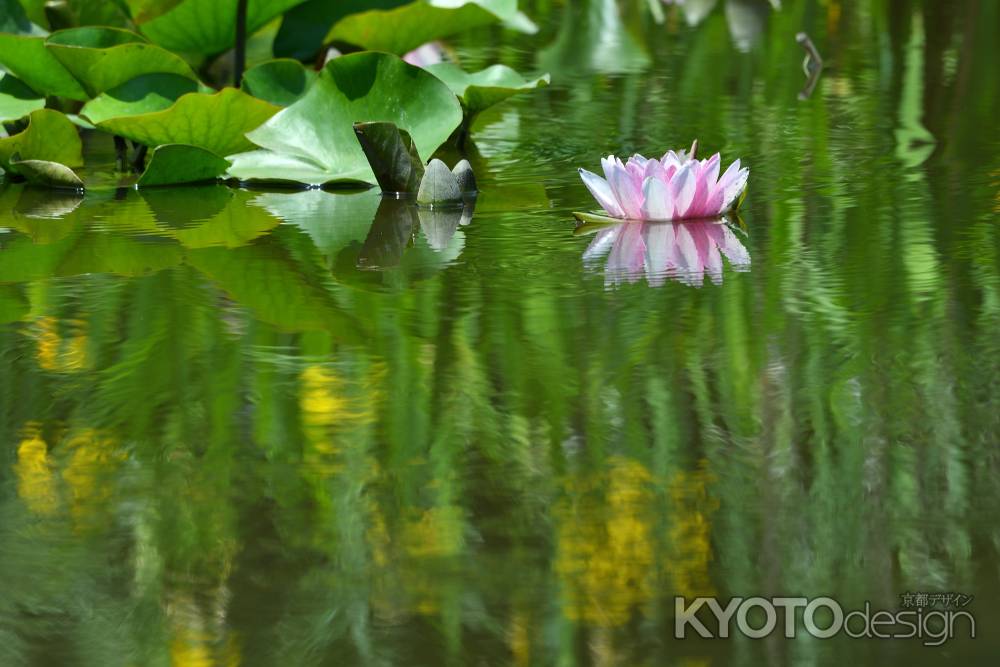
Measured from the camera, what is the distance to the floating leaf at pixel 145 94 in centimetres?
258

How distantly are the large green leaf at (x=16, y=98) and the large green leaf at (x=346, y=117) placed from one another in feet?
1.39

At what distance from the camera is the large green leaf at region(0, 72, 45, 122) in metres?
2.65

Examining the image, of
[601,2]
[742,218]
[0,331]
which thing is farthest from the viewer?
[601,2]

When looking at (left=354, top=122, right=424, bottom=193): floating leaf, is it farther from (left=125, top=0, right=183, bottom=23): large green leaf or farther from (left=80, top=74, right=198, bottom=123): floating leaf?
Answer: (left=125, top=0, right=183, bottom=23): large green leaf

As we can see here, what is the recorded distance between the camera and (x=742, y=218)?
6.88ft

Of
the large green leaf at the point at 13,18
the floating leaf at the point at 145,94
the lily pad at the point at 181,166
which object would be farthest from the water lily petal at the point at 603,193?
the large green leaf at the point at 13,18

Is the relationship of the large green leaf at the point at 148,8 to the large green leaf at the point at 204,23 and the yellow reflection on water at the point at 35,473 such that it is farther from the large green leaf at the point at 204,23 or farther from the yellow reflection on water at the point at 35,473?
the yellow reflection on water at the point at 35,473

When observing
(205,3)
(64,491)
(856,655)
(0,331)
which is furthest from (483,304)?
(205,3)

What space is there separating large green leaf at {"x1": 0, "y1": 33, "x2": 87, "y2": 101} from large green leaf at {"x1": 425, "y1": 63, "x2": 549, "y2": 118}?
625 millimetres

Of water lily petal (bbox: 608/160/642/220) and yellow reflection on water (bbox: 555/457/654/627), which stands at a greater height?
water lily petal (bbox: 608/160/642/220)

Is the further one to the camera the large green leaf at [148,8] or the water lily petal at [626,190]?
the large green leaf at [148,8]

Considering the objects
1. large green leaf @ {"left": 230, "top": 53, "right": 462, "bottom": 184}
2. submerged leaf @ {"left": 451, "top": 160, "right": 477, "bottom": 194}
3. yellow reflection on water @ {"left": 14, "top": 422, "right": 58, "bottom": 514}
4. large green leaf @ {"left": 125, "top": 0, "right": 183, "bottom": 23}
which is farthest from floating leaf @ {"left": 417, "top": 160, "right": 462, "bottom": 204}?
yellow reflection on water @ {"left": 14, "top": 422, "right": 58, "bottom": 514}

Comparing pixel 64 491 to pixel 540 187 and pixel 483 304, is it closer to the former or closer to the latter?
pixel 483 304

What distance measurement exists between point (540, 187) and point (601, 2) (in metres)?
2.58
